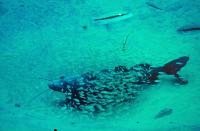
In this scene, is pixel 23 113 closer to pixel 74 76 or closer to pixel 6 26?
pixel 74 76

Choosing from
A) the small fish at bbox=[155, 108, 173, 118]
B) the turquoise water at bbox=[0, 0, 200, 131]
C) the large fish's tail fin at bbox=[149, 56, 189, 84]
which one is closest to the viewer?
the turquoise water at bbox=[0, 0, 200, 131]

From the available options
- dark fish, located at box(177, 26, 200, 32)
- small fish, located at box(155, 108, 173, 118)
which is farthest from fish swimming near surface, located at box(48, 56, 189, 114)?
small fish, located at box(155, 108, 173, 118)

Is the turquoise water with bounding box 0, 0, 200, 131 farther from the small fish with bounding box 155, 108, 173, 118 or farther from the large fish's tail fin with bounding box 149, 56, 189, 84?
the small fish with bounding box 155, 108, 173, 118

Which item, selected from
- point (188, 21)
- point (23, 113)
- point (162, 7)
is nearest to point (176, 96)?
point (188, 21)

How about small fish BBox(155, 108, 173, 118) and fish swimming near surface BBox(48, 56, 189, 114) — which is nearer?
fish swimming near surface BBox(48, 56, 189, 114)

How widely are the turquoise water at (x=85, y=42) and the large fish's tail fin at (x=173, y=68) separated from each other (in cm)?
6

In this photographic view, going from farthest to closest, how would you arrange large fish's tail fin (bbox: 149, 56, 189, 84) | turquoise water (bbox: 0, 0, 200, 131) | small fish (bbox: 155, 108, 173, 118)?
small fish (bbox: 155, 108, 173, 118) → large fish's tail fin (bbox: 149, 56, 189, 84) → turquoise water (bbox: 0, 0, 200, 131)

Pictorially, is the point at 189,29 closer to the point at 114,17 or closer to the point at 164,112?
the point at 114,17

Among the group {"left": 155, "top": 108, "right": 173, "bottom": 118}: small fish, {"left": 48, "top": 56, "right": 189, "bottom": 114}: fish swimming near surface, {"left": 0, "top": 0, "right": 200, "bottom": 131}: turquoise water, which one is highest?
{"left": 0, "top": 0, "right": 200, "bottom": 131}: turquoise water

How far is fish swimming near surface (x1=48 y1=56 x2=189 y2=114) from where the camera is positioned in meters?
2.42

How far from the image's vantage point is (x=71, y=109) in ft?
9.10

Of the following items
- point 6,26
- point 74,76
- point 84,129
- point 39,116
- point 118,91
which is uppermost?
point 6,26

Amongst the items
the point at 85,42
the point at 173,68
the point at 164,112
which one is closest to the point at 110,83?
the point at 85,42

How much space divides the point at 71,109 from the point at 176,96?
1.40 meters
